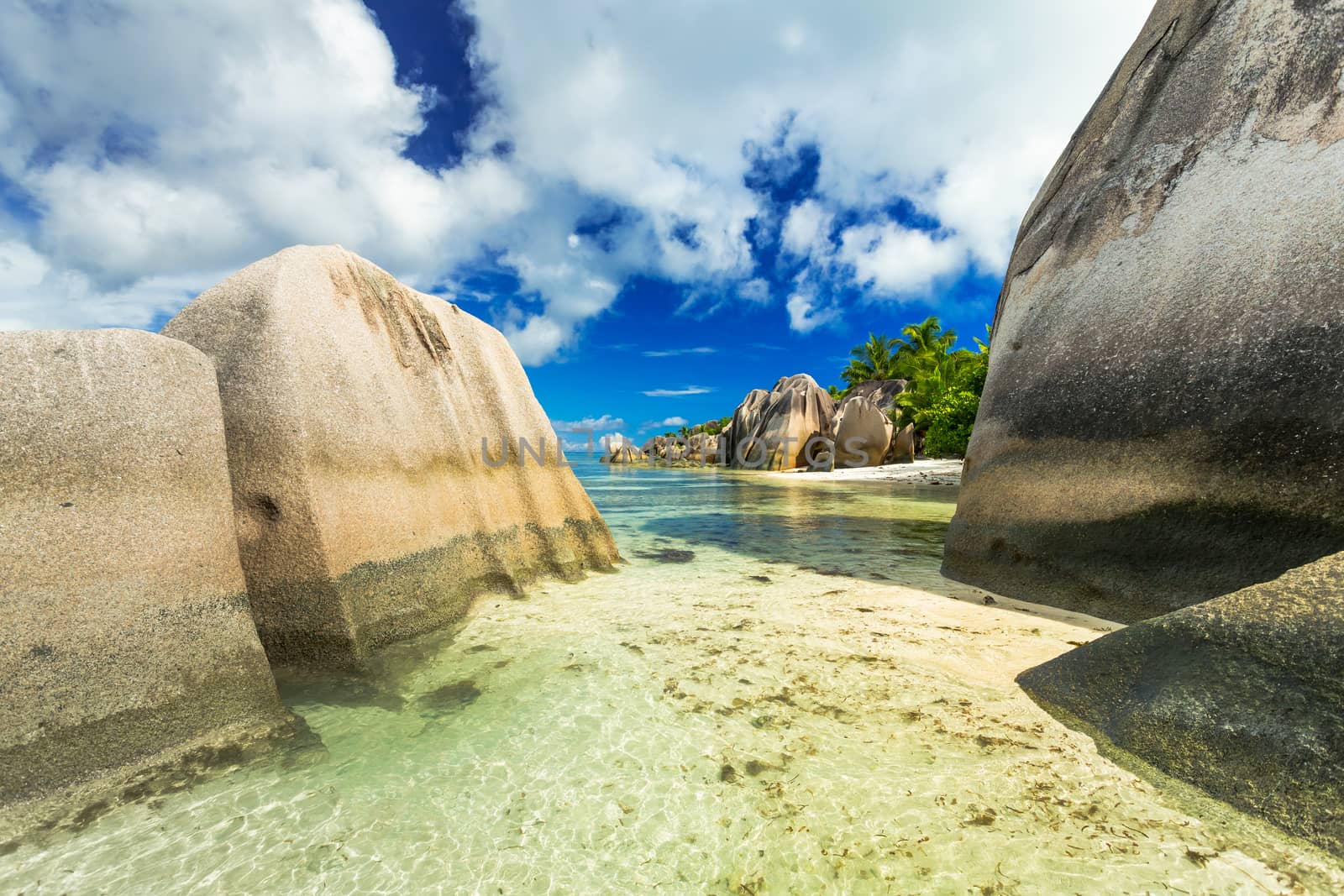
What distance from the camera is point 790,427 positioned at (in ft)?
127

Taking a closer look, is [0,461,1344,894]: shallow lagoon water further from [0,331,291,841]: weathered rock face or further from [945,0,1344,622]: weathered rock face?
[945,0,1344,622]: weathered rock face

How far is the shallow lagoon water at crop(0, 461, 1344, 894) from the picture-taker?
2.01m

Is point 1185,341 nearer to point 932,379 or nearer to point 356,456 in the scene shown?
point 356,456

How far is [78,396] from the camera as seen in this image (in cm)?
285

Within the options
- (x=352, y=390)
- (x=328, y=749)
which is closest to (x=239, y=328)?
(x=352, y=390)

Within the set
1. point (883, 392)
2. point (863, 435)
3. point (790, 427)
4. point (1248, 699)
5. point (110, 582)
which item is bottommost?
point (1248, 699)

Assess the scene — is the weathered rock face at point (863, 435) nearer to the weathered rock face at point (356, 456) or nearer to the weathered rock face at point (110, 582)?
the weathered rock face at point (356, 456)

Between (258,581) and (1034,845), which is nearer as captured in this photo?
(1034,845)

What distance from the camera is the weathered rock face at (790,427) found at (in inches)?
1524

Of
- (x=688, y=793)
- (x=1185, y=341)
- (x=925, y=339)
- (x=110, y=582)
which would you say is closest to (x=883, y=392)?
(x=925, y=339)

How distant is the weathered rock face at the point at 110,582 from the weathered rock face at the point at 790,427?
121 ft

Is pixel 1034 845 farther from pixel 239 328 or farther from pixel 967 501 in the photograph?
pixel 239 328

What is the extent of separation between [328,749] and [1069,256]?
7.35 meters

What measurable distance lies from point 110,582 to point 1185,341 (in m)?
7.21
